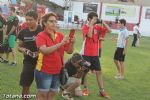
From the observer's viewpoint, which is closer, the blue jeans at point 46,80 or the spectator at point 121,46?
A: the blue jeans at point 46,80

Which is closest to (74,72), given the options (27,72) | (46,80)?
(27,72)

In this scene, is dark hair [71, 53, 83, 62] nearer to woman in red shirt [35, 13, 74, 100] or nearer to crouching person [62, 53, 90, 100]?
crouching person [62, 53, 90, 100]

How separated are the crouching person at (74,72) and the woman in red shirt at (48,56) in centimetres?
166

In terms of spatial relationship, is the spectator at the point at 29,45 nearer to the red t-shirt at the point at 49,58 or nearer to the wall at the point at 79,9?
the red t-shirt at the point at 49,58

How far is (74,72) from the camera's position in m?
7.92

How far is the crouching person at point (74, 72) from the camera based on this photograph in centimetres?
760

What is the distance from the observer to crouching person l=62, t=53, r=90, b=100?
7.60 meters

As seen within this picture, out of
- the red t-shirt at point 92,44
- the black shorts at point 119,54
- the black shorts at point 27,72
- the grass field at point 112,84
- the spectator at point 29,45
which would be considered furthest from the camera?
the black shorts at point 119,54

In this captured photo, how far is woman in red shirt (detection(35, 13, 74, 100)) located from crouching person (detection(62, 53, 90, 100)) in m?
1.66

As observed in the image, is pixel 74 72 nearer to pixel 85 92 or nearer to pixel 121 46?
pixel 85 92

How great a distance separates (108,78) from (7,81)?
3231mm

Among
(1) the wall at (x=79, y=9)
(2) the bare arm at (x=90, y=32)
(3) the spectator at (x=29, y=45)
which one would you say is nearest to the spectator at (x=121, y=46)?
(2) the bare arm at (x=90, y=32)

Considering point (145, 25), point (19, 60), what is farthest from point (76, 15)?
point (19, 60)

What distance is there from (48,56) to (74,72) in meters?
2.25
